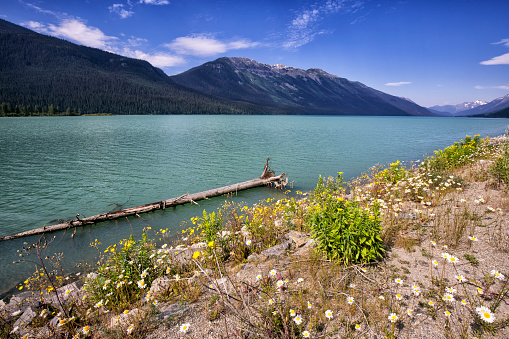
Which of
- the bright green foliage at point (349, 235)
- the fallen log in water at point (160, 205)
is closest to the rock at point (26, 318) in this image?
the bright green foliage at point (349, 235)

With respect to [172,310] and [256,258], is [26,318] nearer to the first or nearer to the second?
[172,310]

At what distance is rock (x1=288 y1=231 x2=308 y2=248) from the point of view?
6817 mm

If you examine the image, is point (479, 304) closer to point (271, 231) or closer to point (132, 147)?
point (271, 231)

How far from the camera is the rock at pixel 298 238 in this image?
268 inches

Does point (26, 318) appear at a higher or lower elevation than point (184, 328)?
lower

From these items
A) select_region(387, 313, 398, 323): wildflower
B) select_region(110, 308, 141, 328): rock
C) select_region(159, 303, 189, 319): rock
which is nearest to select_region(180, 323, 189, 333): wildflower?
select_region(159, 303, 189, 319): rock

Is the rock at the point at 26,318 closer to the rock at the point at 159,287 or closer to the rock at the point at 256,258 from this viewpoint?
the rock at the point at 159,287

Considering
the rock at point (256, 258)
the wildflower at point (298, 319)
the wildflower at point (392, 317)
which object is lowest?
the rock at point (256, 258)

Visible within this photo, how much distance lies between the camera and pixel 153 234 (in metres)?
12.2

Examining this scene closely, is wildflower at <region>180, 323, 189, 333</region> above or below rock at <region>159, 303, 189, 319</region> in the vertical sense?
above

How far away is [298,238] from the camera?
7133 millimetres

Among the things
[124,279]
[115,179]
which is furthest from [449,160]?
[115,179]

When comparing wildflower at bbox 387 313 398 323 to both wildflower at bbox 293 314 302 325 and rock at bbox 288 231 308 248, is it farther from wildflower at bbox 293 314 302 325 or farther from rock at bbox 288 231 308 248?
rock at bbox 288 231 308 248

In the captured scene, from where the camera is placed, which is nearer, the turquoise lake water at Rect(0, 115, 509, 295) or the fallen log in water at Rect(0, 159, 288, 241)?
the fallen log in water at Rect(0, 159, 288, 241)
